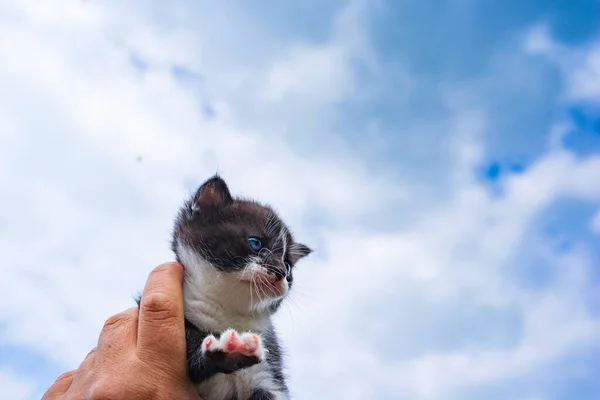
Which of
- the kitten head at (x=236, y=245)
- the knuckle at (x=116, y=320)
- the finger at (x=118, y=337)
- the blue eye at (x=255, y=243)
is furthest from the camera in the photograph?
the blue eye at (x=255, y=243)

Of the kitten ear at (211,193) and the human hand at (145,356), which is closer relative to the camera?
the human hand at (145,356)

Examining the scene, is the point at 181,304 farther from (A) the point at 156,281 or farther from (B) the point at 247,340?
(B) the point at 247,340

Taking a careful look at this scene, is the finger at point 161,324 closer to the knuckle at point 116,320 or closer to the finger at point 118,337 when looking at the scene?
the finger at point 118,337

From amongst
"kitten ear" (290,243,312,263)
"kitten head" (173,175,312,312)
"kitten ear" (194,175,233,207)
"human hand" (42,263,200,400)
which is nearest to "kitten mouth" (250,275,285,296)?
"kitten head" (173,175,312,312)

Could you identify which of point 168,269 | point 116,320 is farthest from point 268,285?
point 116,320

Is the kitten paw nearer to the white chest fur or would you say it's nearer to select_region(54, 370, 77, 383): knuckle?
the white chest fur

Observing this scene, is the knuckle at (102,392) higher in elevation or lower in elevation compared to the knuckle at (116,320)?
lower

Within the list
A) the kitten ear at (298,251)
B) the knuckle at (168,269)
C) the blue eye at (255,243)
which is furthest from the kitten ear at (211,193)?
the kitten ear at (298,251)
